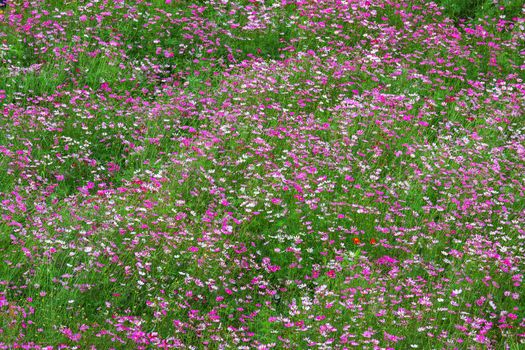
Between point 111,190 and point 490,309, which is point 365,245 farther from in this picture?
point 111,190

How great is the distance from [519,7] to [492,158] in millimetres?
4462

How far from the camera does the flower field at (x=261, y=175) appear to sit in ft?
19.6

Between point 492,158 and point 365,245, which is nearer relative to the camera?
point 365,245

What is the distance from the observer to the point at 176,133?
8703mm

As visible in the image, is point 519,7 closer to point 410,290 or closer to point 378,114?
point 378,114

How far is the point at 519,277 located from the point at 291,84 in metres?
3.90

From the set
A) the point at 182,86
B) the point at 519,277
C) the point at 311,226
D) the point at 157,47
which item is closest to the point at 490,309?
the point at 519,277

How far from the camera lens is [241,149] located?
7.92 m

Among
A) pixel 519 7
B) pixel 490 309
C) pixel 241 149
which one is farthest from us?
pixel 519 7

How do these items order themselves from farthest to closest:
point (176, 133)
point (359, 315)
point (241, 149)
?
point (176, 133)
point (241, 149)
point (359, 315)

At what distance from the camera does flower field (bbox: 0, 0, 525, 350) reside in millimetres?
5969

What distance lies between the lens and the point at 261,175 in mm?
7668

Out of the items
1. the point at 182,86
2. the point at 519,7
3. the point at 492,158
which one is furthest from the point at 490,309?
the point at 519,7

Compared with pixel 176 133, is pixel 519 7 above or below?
above
